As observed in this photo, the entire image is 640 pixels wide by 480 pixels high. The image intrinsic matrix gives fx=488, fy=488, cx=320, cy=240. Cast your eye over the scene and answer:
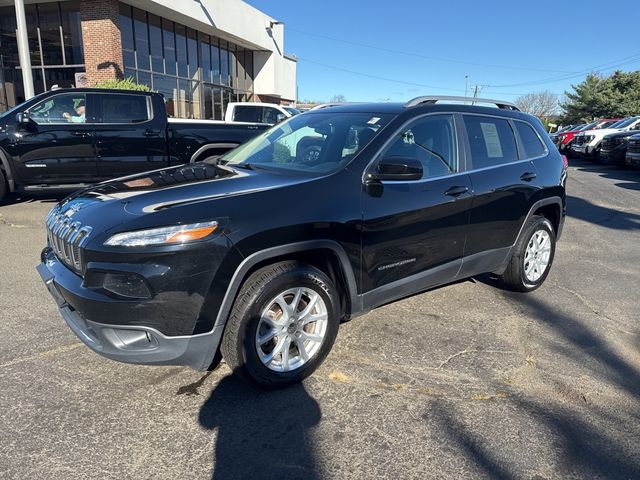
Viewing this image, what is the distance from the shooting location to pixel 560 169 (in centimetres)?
497

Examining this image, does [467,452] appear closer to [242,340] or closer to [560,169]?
[242,340]

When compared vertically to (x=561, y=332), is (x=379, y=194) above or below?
above

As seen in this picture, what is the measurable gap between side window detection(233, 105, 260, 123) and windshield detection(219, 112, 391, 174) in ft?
33.3

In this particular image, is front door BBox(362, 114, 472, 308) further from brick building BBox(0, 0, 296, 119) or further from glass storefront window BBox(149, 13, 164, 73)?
glass storefront window BBox(149, 13, 164, 73)

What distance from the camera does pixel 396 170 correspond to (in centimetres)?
321

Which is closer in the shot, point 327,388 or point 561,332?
point 327,388

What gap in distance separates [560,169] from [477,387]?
2868 mm

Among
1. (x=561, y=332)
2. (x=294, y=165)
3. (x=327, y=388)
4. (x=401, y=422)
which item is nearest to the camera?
(x=401, y=422)

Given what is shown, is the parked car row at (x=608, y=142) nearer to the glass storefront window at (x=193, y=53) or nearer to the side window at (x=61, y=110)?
the side window at (x=61, y=110)

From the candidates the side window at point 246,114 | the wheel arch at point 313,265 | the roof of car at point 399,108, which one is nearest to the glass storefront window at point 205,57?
the side window at point 246,114

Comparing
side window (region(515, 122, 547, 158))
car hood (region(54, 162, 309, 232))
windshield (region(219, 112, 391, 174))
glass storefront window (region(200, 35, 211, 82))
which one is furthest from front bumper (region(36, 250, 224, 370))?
glass storefront window (region(200, 35, 211, 82))

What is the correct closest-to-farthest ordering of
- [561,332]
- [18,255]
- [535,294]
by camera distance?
[561,332] → [535,294] → [18,255]

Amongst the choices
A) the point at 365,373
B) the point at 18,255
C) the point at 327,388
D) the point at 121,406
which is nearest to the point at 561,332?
the point at 365,373

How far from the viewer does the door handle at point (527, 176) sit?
4430 millimetres
